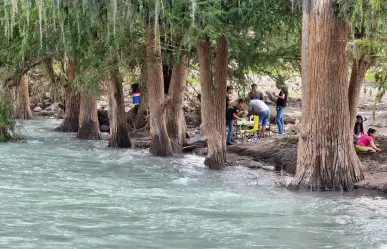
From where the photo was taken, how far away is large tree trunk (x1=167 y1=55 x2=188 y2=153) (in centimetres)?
2342

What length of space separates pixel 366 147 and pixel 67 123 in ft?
47.6

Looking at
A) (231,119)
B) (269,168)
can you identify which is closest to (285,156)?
(269,168)

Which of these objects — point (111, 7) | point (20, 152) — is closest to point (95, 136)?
point (20, 152)

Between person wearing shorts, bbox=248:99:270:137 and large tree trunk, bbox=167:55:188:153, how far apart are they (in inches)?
92.7

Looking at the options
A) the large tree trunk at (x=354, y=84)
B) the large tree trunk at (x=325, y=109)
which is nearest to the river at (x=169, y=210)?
the large tree trunk at (x=325, y=109)

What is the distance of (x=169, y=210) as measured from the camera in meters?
13.6

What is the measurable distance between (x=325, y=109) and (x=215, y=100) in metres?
4.82

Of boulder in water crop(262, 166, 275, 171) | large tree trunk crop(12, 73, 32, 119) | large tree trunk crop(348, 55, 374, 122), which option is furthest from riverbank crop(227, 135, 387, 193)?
large tree trunk crop(12, 73, 32, 119)

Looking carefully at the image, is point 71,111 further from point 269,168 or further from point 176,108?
point 269,168

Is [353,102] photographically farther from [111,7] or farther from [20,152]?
[20,152]

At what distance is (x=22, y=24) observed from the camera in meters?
22.7

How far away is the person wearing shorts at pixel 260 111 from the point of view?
2452 cm

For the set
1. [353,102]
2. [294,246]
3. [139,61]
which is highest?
[139,61]

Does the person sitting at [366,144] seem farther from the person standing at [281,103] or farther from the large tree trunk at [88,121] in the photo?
the large tree trunk at [88,121]
